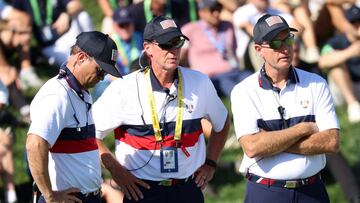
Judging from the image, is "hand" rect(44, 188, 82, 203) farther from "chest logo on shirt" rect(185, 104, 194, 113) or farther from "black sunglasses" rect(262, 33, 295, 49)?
"black sunglasses" rect(262, 33, 295, 49)

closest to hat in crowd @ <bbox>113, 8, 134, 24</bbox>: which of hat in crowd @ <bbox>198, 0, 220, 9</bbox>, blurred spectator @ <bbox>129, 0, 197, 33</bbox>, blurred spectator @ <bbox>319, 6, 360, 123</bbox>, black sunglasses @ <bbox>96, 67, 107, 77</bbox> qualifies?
blurred spectator @ <bbox>129, 0, 197, 33</bbox>

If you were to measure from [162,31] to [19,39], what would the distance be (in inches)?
239

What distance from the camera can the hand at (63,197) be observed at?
7055 mm

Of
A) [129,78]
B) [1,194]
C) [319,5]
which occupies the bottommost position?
[1,194]

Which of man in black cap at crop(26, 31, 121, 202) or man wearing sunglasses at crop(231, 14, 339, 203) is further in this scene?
man wearing sunglasses at crop(231, 14, 339, 203)

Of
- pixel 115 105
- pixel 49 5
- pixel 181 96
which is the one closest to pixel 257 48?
pixel 181 96

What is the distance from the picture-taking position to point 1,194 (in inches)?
431

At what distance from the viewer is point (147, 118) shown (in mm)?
7660

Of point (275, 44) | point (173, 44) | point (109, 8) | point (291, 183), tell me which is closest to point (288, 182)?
point (291, 183)

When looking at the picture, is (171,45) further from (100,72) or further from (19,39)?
(19,39)

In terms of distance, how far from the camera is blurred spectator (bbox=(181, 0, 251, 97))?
13180 millimetres

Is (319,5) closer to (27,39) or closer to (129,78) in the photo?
(27,39)

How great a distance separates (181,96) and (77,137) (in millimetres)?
936

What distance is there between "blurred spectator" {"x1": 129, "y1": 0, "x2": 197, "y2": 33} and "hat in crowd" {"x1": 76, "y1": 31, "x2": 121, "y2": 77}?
19.1 ft
